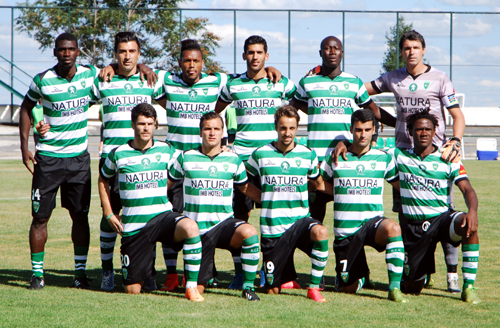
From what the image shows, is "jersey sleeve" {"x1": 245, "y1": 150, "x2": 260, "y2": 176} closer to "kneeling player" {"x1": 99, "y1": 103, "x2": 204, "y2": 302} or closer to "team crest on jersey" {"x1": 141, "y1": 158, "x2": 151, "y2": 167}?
"kneeling player" {"x1": 99, "y1": 103, "x2": 204, "y2": 302}

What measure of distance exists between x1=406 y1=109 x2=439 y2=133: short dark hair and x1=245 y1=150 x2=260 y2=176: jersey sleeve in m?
1.47

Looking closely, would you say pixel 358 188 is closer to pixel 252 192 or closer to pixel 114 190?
pixel 252 192

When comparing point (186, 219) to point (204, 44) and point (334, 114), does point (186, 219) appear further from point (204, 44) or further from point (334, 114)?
point (204, 44)

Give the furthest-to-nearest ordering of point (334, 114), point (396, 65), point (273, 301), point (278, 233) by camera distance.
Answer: point (396, 65) → point (334, 114) → point (278, 233) → point (273, 301)

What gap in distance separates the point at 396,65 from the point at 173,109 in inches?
704

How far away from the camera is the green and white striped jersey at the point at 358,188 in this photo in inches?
213

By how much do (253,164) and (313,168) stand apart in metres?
0.57

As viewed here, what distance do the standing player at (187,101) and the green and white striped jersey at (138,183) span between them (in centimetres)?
46

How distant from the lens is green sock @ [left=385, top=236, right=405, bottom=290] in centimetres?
513

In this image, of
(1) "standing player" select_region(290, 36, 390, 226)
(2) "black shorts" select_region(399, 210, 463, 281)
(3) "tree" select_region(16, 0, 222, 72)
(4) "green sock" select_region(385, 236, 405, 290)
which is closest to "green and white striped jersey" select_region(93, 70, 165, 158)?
(1) "standing player" select_region(290, 36, 390, 226)

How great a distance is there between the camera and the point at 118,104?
18.7ft

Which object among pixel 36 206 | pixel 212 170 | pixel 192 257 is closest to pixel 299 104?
pixel 212 170

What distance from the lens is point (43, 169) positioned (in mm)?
5609

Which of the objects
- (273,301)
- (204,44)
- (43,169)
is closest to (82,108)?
(43,169)
